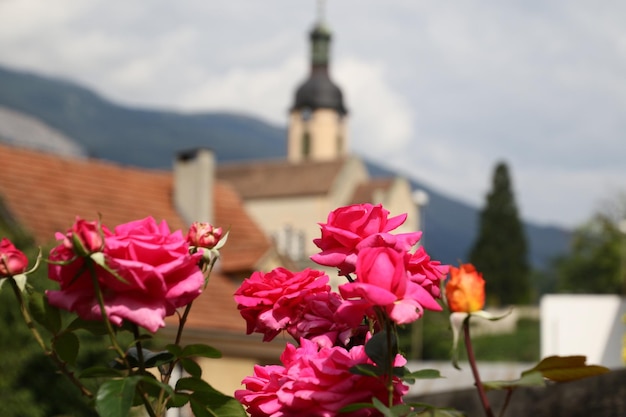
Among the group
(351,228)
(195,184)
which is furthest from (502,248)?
(351,228)

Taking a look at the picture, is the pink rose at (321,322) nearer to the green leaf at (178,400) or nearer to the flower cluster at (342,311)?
the flower cluster at (342,311)

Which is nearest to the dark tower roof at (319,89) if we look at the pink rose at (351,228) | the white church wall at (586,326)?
the white church wall at (586,326)

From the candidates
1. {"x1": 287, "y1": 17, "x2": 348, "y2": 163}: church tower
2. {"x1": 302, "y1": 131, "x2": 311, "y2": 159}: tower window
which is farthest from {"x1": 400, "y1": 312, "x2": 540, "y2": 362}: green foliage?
{"x1": 302, "y1": 131, "x2": 311, "y2": 159}: tower window

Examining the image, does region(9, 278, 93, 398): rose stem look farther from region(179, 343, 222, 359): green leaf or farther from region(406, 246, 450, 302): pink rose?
region(406, 246, 450, 302): pink rose

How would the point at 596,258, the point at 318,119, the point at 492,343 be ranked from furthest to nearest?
the point at 318,119
the point at 596,258
the point at 492,343

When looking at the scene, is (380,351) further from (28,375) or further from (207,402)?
(28,375)

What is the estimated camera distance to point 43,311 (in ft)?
4.82

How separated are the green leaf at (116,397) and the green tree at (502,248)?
276ft

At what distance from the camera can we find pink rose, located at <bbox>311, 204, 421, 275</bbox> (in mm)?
1582

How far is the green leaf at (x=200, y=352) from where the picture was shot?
1.46m

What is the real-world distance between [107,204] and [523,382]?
22.6 m

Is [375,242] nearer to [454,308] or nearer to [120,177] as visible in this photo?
[454,308]

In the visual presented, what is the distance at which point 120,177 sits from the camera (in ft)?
83.6

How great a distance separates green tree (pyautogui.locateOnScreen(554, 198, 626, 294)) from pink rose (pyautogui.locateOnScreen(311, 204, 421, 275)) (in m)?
68.3
